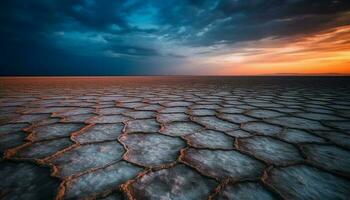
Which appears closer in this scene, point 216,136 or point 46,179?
point 46,179

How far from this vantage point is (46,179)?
72cm

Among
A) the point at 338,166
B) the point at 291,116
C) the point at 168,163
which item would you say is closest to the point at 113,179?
the point at 168,163

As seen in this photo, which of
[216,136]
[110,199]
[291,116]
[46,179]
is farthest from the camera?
[291,116]

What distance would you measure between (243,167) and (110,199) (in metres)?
0.52

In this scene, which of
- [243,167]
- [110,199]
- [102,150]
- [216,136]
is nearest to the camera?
[110,199]

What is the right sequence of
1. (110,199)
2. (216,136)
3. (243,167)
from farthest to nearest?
1. (216,136)
2. (243,167)
3. (110,199)

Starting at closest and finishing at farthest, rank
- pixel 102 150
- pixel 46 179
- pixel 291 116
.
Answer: pixel 46 179
pixel 102 150
pixel 291 116

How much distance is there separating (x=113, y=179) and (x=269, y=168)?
1.99 ft

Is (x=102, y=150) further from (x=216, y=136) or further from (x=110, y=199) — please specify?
(x=216, y=136)

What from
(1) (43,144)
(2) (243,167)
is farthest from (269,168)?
(1) (43,144)

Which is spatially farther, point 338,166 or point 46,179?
point 338,166

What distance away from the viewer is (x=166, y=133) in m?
1.27

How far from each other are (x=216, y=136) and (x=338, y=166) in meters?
0.57

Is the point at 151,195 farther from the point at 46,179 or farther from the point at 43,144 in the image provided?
the point at 43,144
